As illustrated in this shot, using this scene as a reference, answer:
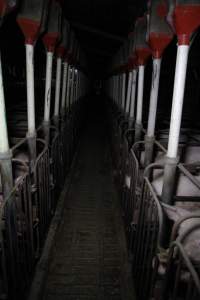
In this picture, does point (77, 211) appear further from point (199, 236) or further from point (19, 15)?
point (19, 15)

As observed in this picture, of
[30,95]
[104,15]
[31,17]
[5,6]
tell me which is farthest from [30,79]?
[104,15]

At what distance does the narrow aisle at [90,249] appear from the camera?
303 centimetres

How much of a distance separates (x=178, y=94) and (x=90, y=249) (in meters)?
2.57

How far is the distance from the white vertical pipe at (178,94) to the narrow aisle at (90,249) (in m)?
1.81

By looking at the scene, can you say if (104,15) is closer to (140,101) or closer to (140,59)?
(140,59)

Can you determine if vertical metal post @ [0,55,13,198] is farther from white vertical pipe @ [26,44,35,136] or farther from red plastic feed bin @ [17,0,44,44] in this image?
red plastic feed bin @ [17,0,44,44]

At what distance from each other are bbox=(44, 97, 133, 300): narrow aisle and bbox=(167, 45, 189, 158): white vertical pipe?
1809 millimetres

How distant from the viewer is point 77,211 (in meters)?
4.79

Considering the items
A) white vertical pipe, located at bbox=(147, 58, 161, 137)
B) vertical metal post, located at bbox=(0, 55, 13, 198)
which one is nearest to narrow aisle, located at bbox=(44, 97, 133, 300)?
vertical metal post, located at bbox=(0, 55, 13, 198)

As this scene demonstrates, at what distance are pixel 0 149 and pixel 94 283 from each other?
204cm

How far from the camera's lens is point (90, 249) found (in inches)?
147

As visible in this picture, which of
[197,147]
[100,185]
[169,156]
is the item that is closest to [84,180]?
[100,185]

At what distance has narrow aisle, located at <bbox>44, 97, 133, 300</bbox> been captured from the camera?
9.94 feet

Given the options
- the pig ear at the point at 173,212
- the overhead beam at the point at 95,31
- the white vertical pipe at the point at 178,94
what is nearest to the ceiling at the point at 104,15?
the overhead beam at the point at 95,31
